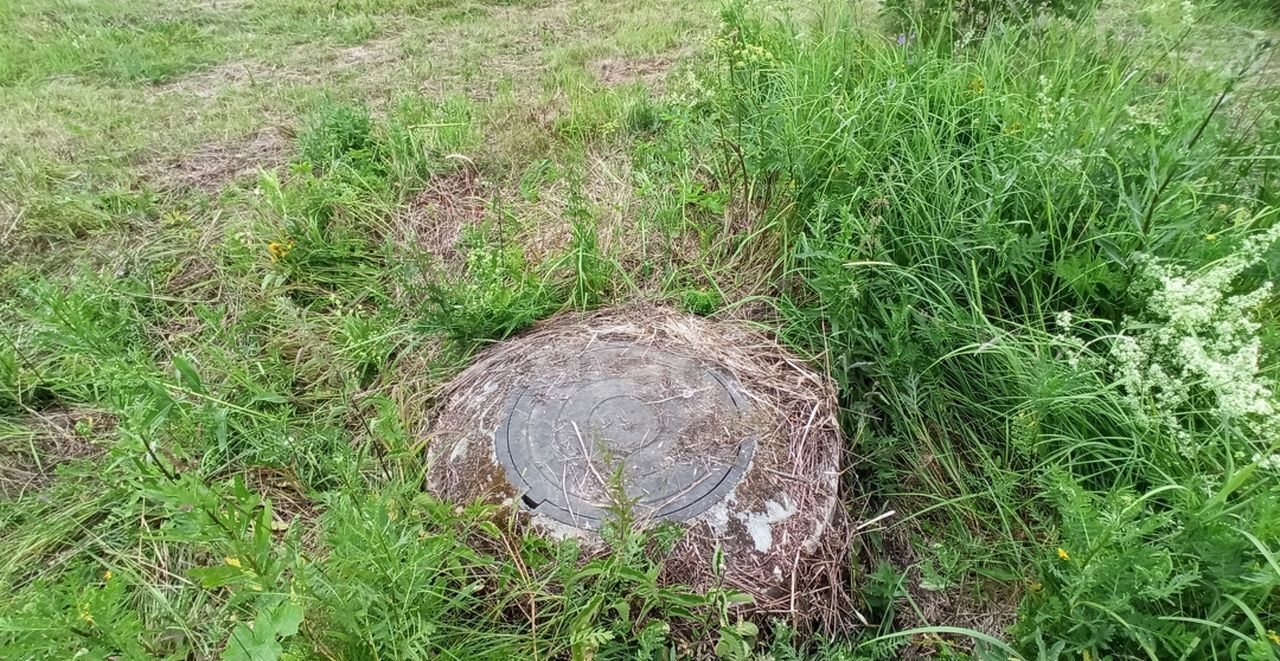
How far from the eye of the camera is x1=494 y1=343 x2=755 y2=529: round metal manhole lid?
1768 millimetres

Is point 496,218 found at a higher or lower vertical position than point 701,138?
lower

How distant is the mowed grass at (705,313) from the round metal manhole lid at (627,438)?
0.44ft

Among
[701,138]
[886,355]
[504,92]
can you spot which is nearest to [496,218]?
[701,138]

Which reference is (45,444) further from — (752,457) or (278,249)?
(752,457)

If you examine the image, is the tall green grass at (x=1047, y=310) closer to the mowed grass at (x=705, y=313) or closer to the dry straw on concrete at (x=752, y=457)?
the mowed grass at (x=705, y=313)

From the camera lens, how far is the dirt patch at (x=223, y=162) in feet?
11.3

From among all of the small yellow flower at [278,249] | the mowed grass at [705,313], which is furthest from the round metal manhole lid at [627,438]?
the small yellow flower at [278,249]

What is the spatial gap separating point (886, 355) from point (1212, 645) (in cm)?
105

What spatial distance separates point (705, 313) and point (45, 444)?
7.56 ft

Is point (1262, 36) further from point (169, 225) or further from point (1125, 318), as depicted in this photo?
point (169, 225)

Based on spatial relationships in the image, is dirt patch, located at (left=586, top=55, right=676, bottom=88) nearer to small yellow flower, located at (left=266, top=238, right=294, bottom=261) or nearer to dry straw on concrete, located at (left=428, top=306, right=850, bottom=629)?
small yellow flower, located at (left=266, top=238, right=294, bottom=261)

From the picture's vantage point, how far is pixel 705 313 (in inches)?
99.3

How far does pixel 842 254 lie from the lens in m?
2.09

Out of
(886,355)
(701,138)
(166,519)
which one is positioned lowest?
(166,519)
